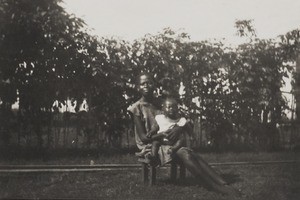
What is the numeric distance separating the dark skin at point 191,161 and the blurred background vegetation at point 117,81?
87.1 inches

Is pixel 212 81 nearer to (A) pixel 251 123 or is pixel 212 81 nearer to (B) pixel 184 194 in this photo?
(A) pixel 251 123

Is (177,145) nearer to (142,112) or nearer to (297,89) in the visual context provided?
(142,112)

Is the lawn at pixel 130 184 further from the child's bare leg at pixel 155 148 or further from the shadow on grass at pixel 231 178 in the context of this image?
the child's bare leg at pixel 155 148

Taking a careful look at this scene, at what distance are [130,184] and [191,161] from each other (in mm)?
931

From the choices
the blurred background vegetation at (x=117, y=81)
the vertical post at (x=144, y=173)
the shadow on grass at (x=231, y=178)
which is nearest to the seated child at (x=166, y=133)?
the vertical post at (x=144, y=173)

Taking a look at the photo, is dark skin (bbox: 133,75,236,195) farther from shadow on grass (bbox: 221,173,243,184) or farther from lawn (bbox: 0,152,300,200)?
shadow on grass (bbox: 221,173,243,184)

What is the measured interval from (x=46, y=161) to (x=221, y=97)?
4537 millimetres

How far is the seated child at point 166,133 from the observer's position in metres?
6.96

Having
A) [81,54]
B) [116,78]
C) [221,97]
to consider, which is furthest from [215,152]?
[81,54]

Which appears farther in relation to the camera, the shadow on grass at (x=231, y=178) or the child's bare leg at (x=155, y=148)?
the shadow on grass at (x=231, y=178)

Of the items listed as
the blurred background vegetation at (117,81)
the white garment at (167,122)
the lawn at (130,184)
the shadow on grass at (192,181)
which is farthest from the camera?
the blurred background vegetation at (117,81)

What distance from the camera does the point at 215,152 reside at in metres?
10.9

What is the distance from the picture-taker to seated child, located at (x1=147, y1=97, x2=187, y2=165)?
22.8 ft

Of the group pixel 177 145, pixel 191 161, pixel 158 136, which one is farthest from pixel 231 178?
pixel 158 136
